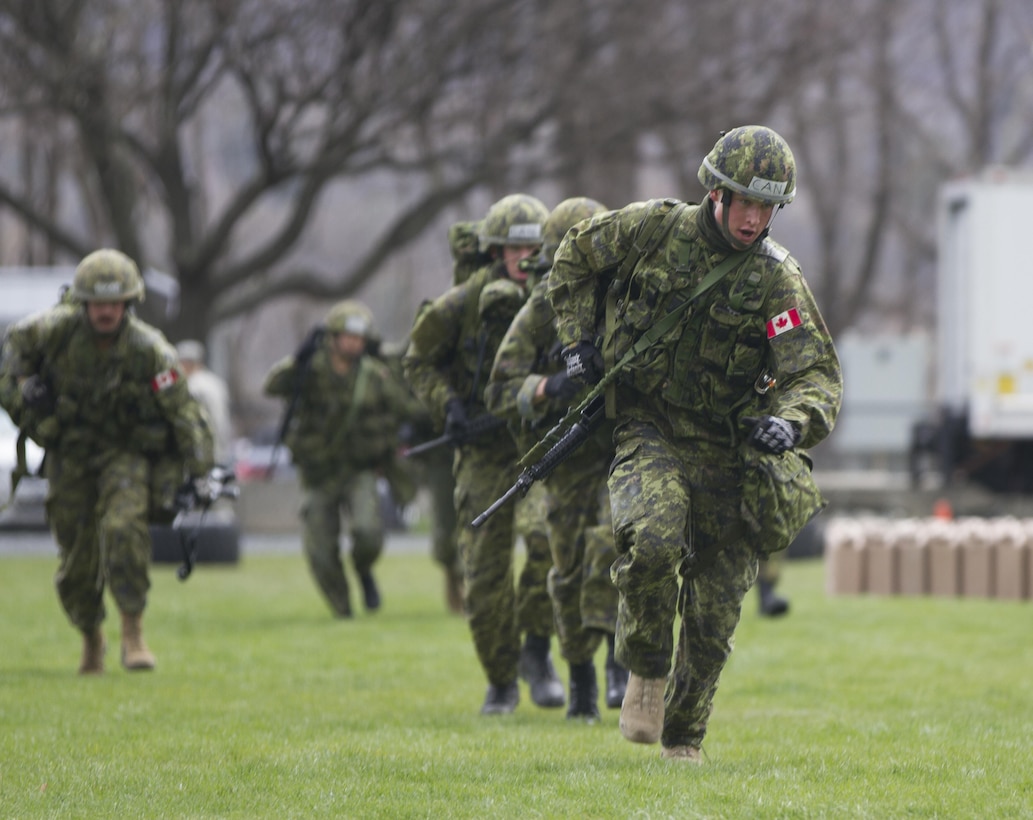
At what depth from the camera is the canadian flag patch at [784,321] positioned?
21.7 feet

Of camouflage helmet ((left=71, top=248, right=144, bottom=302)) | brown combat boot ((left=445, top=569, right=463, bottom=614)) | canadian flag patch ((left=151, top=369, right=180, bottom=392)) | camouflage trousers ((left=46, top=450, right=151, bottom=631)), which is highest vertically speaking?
camouflage helmet ((left=71, top=248, right=144, bottom=302))

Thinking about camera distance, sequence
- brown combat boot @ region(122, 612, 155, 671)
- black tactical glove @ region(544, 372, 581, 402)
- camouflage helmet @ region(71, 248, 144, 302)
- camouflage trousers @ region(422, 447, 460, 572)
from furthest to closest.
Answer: camouflage trousers @ region(422, 447, 460, 572) < brown combat boot @ region(122, 612, 155, 671) < camouflage helmet @ region(71, 248, 144, 302) < black tactical glove @ region(544, 372, 581, 402)

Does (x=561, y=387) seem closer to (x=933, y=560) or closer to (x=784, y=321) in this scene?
(x=784, y=321)

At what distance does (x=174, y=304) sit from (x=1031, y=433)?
1110 cm

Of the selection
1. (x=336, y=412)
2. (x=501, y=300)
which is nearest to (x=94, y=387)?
(x=501, y=300)

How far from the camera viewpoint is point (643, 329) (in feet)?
22.5

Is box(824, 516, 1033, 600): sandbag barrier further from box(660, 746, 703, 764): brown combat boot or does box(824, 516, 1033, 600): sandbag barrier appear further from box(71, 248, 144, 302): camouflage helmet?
box(660, 746, 703, 764): brown combat boot

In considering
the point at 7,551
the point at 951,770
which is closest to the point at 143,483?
the point at 951,770

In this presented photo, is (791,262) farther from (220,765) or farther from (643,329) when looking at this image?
(220,765)

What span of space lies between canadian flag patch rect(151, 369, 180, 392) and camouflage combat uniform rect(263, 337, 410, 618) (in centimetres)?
391

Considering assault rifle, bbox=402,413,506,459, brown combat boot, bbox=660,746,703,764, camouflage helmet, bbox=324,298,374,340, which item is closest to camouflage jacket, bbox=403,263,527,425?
assault rifle, bbox=402,413,506,459

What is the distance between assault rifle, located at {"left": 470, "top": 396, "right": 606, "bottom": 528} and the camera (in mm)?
7148

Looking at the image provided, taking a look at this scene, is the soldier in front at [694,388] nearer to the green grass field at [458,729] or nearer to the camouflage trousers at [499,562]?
the green grass field at [458,729]

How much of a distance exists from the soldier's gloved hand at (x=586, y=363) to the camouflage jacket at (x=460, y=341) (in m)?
1.79
